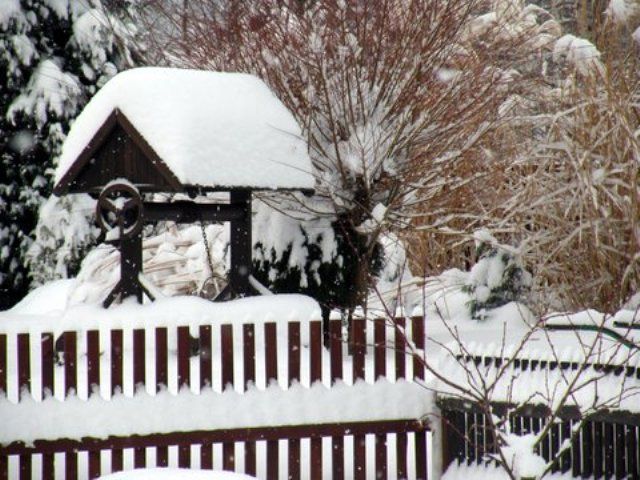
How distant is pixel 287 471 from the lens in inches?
213

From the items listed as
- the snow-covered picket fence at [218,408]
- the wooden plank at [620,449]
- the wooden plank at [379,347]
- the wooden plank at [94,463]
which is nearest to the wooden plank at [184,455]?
the snow-covered picket fence at [218,408]

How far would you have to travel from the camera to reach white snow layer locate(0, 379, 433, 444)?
16.3 feet

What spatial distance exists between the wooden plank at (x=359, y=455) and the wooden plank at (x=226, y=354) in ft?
2.77

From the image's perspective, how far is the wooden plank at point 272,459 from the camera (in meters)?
5.32

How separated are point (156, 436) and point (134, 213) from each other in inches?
115

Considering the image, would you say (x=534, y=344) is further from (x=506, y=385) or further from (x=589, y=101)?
(x=589, y=101)

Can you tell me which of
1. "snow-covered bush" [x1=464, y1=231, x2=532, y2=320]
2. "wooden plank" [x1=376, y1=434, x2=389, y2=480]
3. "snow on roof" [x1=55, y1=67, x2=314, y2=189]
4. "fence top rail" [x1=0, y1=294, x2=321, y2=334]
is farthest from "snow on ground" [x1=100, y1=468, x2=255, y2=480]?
"snow-covered bush" [x1=464, y1=231, x2=532, y2=320]

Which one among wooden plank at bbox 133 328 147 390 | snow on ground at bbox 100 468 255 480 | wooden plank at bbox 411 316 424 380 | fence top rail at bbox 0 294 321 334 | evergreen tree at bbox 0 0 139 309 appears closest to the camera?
snow on ground at bbox 100 468 255 480

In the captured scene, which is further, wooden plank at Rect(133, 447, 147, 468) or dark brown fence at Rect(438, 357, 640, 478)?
wooden plank at Rect(133, 447, 147, 468)

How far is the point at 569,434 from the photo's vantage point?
17.2 ft

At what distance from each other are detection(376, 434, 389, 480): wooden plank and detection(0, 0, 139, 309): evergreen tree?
457 inches

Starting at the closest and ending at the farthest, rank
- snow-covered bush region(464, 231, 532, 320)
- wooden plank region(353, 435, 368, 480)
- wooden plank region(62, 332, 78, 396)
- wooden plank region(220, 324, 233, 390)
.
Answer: wooden plank region(62, 332, 78, 396), wooden plank region(220, 324, 233, 390), wooden plank region(353, 435, 368, 480), snow-covered bush region(464, 231, 532, 320)

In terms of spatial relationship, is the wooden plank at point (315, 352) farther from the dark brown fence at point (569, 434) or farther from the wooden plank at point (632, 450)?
the wooden plank at point (632, 450)

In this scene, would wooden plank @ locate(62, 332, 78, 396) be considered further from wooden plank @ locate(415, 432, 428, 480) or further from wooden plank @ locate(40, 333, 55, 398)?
wooden plank @ locate(415, 432, 428, 480)
